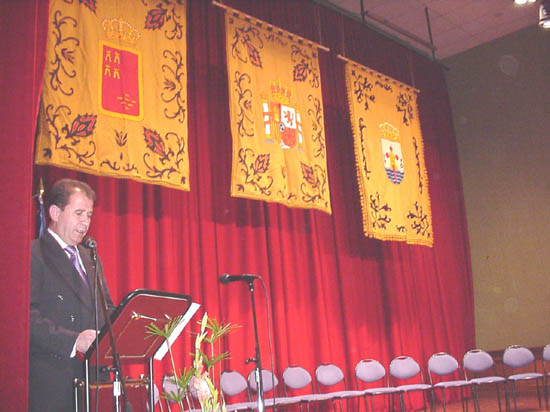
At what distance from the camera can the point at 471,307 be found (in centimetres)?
920

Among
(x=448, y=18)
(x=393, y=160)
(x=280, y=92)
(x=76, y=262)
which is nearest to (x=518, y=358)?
(x=393, y=160)

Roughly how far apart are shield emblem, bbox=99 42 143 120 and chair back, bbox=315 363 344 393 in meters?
3.16

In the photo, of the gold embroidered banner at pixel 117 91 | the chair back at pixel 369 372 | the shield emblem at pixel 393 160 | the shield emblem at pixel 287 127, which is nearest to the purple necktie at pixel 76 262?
the gold embroidered banner at pixel 117 91

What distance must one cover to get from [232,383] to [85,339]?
301 cm

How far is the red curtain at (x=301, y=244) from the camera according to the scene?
551cm

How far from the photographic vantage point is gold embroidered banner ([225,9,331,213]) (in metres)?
5.92

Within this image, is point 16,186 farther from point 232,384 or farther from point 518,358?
point 518,358

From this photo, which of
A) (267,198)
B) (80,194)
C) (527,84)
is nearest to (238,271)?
(267,198)

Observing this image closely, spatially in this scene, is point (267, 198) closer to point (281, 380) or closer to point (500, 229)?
point (281, 380)

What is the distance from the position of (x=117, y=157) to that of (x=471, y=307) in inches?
250

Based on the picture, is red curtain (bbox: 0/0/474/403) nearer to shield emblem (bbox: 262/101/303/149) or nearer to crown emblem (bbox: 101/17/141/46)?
shield emblem (bbox: 262/101/303/149)

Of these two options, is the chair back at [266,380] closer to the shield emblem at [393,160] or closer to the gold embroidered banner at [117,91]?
the gold embroidered banner at [117,91]

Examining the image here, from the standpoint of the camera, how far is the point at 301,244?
6.98 metres

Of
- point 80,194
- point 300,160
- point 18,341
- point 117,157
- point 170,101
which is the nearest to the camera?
point 18,341
